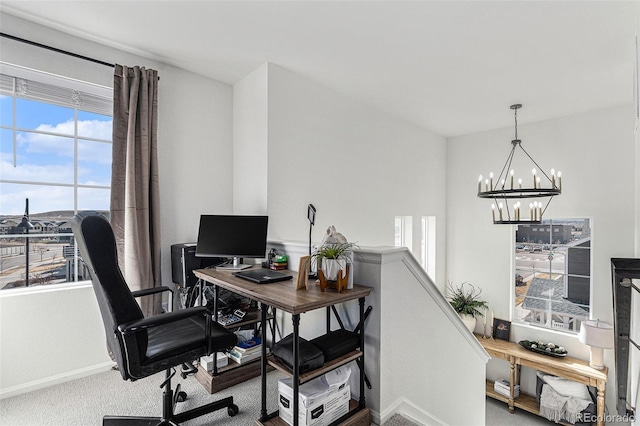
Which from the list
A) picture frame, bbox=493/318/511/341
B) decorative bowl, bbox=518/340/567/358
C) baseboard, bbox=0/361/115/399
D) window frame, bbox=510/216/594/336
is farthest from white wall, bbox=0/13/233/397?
decorative bowl, bbox=518/340/567/358

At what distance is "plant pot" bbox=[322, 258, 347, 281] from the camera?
69.9 inches

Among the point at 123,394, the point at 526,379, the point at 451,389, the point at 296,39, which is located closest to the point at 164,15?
the point at 296,39

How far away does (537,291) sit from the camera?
4957 millimetres

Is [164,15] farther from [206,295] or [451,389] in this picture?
[451,389]

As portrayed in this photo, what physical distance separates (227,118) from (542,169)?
4645 mm

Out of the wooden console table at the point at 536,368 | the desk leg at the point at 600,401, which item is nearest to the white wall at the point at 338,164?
the wooden console table at the point at 536,368

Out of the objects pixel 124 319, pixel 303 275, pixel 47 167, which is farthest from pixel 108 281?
pixel 47 167

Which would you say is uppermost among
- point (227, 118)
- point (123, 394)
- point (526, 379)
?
point (227, 118)

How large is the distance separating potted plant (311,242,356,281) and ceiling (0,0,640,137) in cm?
165

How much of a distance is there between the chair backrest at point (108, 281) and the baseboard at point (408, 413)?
4.74 ft

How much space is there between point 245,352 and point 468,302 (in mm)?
4260

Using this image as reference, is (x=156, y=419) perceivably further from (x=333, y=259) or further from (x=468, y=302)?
(x=468, y=302)

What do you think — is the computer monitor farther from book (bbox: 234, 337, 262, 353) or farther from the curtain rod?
the curtain rod

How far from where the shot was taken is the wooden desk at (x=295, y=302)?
150cm
